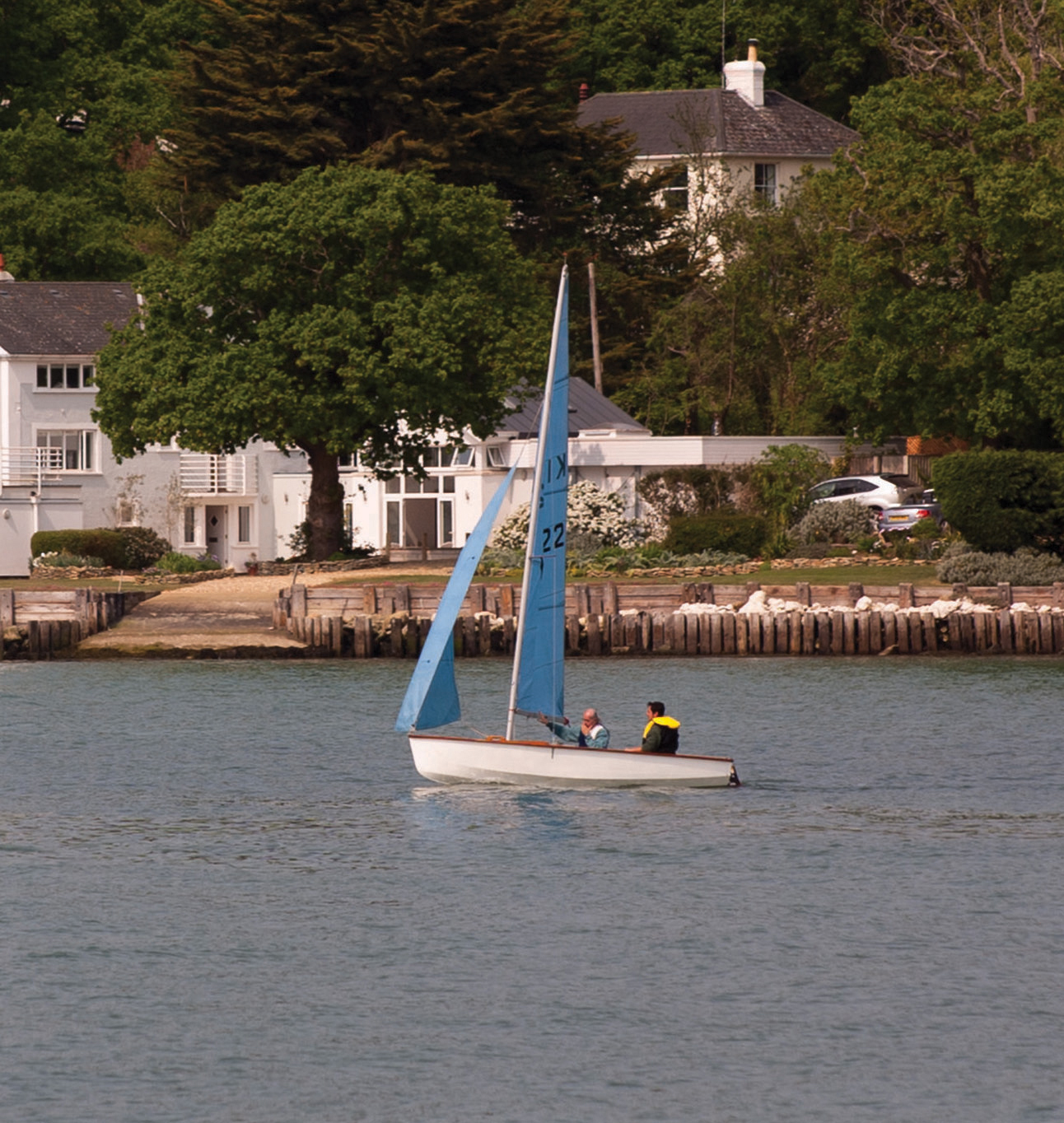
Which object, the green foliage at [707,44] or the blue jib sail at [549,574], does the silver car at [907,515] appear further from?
the green foliage at [707,44]

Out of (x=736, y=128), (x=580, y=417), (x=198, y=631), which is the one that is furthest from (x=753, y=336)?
(x=198, y=631)

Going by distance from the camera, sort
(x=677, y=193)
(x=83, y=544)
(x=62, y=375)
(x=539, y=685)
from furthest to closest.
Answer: (x=677, y=193) → (x=62, y=375) → (x=83, y=544) → (x=539, y=685)

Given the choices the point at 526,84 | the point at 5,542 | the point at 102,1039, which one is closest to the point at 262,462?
the point at 5,542

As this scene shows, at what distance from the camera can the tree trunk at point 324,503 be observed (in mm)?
71312

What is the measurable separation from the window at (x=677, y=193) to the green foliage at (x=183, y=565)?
102 feet

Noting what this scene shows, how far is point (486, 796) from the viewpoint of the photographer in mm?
35469

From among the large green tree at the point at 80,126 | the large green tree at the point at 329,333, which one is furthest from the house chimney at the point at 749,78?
the large green tree at the point at 329,333

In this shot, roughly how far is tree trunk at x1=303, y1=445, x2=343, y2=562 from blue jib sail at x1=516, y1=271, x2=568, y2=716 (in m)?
37.1

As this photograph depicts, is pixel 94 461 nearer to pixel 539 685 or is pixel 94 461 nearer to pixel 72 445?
pixel 72 445

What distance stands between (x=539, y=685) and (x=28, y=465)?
48982 mm

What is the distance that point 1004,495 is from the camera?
60156 mm

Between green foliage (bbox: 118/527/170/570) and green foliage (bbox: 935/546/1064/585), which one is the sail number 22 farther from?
green foliage (bbox: 118/527/170/570)

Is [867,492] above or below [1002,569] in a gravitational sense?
above

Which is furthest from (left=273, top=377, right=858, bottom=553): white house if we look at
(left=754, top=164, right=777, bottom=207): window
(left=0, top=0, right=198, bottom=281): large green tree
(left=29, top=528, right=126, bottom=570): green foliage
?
(left=754, top=164, right=777, bottom=207): window
